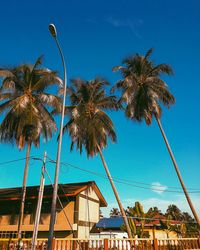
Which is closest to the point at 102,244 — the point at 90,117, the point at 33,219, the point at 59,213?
the point at 59,213

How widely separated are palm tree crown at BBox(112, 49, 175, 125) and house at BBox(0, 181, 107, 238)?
382 inches

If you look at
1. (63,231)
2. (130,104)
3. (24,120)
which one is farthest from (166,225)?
(24,120)

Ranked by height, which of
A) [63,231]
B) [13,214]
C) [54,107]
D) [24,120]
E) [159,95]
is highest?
[159,95]

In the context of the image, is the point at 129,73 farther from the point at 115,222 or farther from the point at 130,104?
the point at 115,222

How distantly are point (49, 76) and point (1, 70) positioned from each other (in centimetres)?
427

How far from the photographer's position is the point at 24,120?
877 inches

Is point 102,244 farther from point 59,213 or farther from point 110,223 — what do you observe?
point 110,223

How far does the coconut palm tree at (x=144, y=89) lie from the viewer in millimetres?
25812

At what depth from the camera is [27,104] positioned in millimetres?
22922

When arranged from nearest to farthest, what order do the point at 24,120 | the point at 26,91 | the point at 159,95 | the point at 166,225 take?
1. the point at 24,120
2. the point at 26,91
3. the point at 159,95
4. the point at 166,225

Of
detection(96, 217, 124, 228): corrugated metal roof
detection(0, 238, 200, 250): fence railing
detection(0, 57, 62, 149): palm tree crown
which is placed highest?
detection(0, 57, 62, 149): palm tree crown

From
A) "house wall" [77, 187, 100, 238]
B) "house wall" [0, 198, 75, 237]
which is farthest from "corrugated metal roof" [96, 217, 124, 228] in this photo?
"house wall" [0, 198, 75, 237]

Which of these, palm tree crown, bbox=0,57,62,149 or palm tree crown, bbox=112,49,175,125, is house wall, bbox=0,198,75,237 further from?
palm tree crown, bbox=112,49,175,125

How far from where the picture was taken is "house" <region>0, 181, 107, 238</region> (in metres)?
24.3
